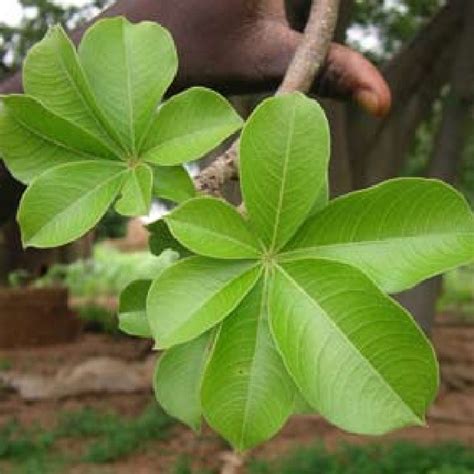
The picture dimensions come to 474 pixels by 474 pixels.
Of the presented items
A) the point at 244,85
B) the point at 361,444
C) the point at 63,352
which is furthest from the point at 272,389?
the point at 63,352

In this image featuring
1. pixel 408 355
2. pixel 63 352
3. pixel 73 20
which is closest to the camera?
pixel 408 355

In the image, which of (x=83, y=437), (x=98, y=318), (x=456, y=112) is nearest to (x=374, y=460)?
(x=83, y=437)

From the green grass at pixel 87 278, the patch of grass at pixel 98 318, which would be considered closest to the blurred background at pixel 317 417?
the patch of grass at pixel 98 318

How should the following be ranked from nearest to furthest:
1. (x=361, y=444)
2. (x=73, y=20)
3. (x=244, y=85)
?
(x=244, y=85) < (x=361, y=444) < (x=73, y=20)

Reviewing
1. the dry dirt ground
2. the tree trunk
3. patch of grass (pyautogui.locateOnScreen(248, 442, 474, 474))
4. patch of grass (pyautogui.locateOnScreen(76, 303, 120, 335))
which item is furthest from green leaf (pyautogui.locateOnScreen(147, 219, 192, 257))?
patch of grass (pyautogui.locateOnScreen(76, 303, 120, 335))

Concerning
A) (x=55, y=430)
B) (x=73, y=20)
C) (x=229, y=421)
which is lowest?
(x=55, y=430)

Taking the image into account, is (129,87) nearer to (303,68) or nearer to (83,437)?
(303,68)

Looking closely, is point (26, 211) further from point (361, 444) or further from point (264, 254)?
point (361, 444)

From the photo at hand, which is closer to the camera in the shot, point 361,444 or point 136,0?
point 136,0
